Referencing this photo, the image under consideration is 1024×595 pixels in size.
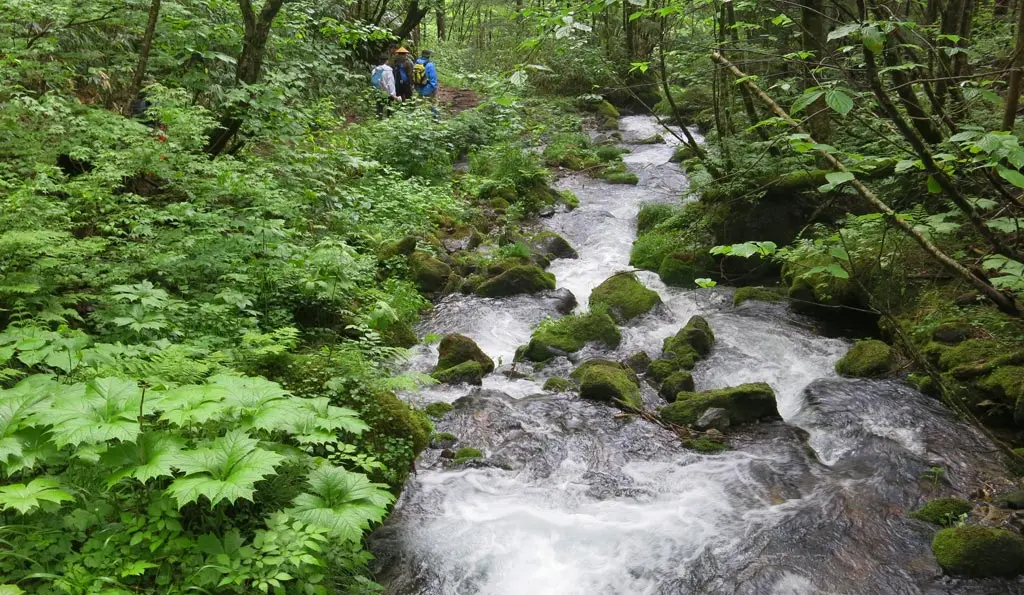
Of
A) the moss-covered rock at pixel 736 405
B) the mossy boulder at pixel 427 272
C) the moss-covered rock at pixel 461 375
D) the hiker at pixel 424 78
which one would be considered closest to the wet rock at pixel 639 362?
the moss-covered rock at pixel 736 405

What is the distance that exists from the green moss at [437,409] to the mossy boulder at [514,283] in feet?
11.9

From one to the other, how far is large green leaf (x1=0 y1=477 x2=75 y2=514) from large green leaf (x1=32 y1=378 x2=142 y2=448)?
209 millimetres

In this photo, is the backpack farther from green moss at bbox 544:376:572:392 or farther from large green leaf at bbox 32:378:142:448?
large green leaf at bbox 32:378:142:448

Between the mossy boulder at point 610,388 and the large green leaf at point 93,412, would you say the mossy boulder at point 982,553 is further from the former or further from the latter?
the large green leaf at point 93,412

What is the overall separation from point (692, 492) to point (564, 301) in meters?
4.75

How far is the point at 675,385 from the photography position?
7.34 metres

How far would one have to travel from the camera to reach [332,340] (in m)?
6.65

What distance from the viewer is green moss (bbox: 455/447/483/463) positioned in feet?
19.7

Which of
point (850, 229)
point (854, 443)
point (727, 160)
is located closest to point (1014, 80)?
point (854, 443)

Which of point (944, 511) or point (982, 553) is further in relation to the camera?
point (944, 511)

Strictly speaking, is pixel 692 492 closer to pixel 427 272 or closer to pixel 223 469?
pixel 223 469

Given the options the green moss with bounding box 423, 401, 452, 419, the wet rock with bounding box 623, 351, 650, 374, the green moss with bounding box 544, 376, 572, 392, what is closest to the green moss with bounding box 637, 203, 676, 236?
the wet rock with bounding box 623, 351, 650, 374

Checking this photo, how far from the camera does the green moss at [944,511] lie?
4.98m

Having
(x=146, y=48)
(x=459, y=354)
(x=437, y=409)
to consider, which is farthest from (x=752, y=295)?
(x=146, y=48)
